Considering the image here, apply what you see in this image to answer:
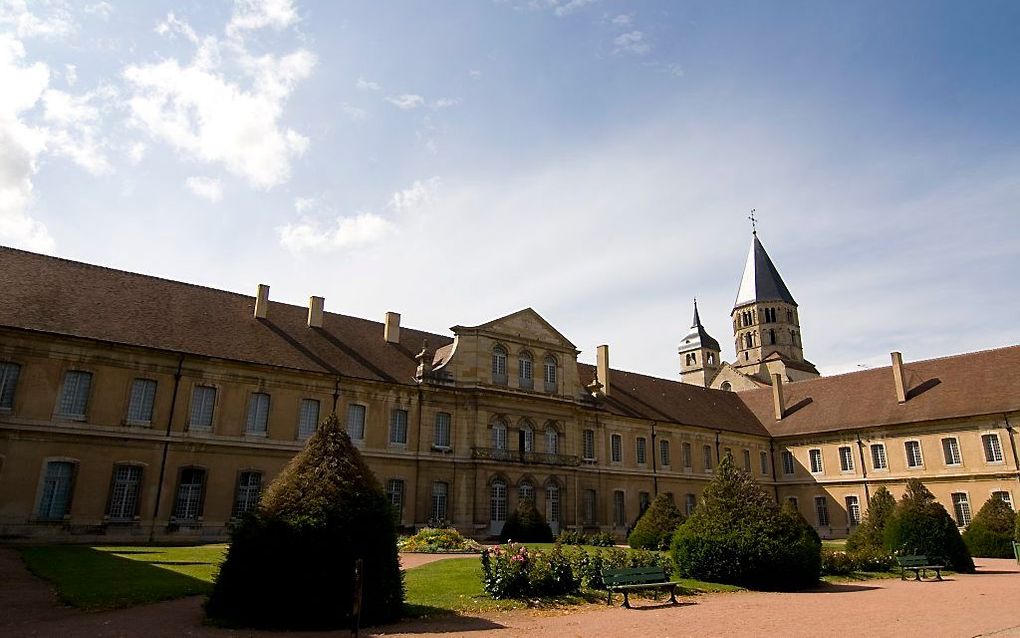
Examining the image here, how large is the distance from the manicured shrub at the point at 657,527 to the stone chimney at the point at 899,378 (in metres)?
21.4

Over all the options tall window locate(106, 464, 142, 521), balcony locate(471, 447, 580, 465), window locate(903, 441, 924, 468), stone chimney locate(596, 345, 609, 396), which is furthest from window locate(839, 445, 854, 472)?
tall window locate(106, 464, 142, 521)

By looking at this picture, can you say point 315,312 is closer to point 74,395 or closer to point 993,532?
point 74,395

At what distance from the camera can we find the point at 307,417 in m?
27.0

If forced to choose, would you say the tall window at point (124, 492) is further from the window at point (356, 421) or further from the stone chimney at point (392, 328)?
the stone chimney at point (392, 328)

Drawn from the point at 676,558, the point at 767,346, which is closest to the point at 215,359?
the point at 676,558

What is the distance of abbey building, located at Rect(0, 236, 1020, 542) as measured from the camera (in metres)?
22.4

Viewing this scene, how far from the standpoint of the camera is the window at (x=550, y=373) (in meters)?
33.8

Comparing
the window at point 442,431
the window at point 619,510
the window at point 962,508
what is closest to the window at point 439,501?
the window at point 442,431

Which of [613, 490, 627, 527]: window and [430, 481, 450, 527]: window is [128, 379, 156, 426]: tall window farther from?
[613, 490, 627, 527]: window

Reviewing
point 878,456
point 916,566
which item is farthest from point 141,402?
point 878,456

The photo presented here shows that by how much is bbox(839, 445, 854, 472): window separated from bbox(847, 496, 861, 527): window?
63.3 inches

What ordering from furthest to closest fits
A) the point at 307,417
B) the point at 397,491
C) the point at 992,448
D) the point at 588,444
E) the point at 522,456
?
the point at 588,444, the point at 992,448, the point at 522,456, the point at 397,491, the point at 307,417

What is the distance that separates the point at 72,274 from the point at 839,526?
39611 millimetres

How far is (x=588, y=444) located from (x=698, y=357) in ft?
152
